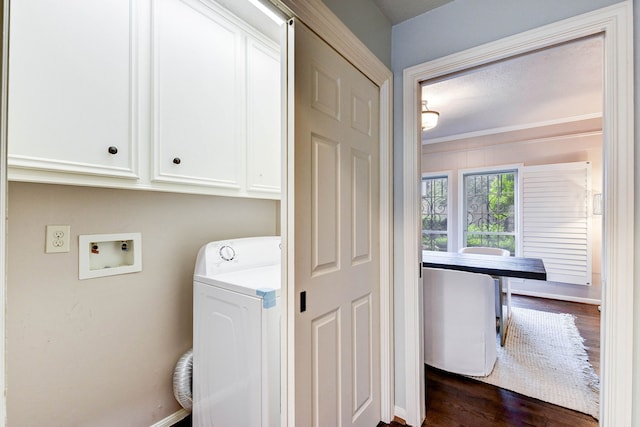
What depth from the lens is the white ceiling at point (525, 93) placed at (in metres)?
2.42

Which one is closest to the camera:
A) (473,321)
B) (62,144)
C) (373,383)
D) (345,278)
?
(62,144)

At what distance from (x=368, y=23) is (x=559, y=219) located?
12.9 ft

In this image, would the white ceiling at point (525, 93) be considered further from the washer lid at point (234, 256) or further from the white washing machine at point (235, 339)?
the white washing machine at point (235, 339)

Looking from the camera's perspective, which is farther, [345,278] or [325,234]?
[345,278]

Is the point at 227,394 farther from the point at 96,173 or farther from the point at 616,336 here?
the point at 616,336

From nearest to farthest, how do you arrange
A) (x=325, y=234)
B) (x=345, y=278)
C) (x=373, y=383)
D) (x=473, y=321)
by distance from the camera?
(x=325, y=234) < (x=345, y=278) < (x=373, y=383) < (x=473, y=321)

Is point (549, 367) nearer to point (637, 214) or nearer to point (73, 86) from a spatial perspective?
point (637, 214)

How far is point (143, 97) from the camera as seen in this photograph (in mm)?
1388

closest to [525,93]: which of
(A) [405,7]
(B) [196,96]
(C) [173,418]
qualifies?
(A) [405,7]

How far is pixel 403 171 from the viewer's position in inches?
67.8

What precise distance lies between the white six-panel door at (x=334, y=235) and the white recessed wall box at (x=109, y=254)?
976 millimetres

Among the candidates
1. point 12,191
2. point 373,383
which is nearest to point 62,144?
point 12,191

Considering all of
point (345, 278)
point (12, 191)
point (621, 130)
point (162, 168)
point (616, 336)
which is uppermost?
point (621, 130)

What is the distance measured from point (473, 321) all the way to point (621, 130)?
1486mm
